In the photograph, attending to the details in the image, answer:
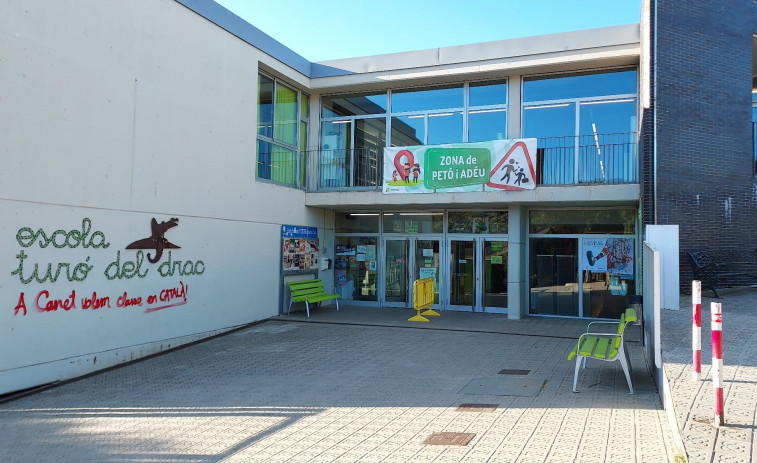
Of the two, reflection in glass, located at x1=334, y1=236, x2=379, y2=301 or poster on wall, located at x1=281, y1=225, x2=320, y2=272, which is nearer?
poster on wall, located at x1=281, y1=225, x2=320, y2=272

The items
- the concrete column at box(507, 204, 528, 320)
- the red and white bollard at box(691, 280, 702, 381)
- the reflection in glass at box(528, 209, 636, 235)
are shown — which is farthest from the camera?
the reflection in glass at box(528, 209, 636, 235)

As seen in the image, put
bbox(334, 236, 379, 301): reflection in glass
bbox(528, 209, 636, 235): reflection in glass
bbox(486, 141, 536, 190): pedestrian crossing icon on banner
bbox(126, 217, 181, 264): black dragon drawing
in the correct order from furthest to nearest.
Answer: bbox(334, 236, 379, 301): reflection in glass, bbox(528, 209, 636, 235): reflection in glass, bbox(486, 141, 536, 190): pedestrian crossing icon on banner, bbox(126, 217, 181, 264): black dragon drawing

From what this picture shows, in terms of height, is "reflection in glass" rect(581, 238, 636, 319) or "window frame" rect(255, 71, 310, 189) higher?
"window frame" rect(255, 71, 310, 189)

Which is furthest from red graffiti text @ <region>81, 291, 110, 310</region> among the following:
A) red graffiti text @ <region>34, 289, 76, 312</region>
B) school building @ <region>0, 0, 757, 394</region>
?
red graffiti text @ <region>34, 289, 76, 312</region>

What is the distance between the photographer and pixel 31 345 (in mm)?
7750

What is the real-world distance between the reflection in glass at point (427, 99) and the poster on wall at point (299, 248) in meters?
3.91

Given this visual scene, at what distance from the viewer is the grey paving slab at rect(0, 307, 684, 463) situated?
505 cm

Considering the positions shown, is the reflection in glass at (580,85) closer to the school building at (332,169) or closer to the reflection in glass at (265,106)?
the school building at (332,169)

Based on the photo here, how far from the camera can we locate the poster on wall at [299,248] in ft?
45.2

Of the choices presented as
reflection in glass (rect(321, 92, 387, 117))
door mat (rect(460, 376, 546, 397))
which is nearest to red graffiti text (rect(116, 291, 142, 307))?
door mat (rect(460, 376, 546, 397))

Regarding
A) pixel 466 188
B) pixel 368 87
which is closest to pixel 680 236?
pixel 466 188

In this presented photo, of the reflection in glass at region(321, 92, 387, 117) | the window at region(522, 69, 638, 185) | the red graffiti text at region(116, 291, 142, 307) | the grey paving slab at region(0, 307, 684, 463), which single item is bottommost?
the grey paving slab at region(0, 307, 684, 463)

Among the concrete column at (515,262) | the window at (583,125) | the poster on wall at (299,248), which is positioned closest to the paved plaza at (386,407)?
the concrete column at (515,262)

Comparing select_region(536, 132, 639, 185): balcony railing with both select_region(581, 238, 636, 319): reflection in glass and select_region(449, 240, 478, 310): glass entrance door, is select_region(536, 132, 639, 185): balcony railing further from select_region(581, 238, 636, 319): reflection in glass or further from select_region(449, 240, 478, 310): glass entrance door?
select_region(449, 240, 478, 310): glass entrance door
